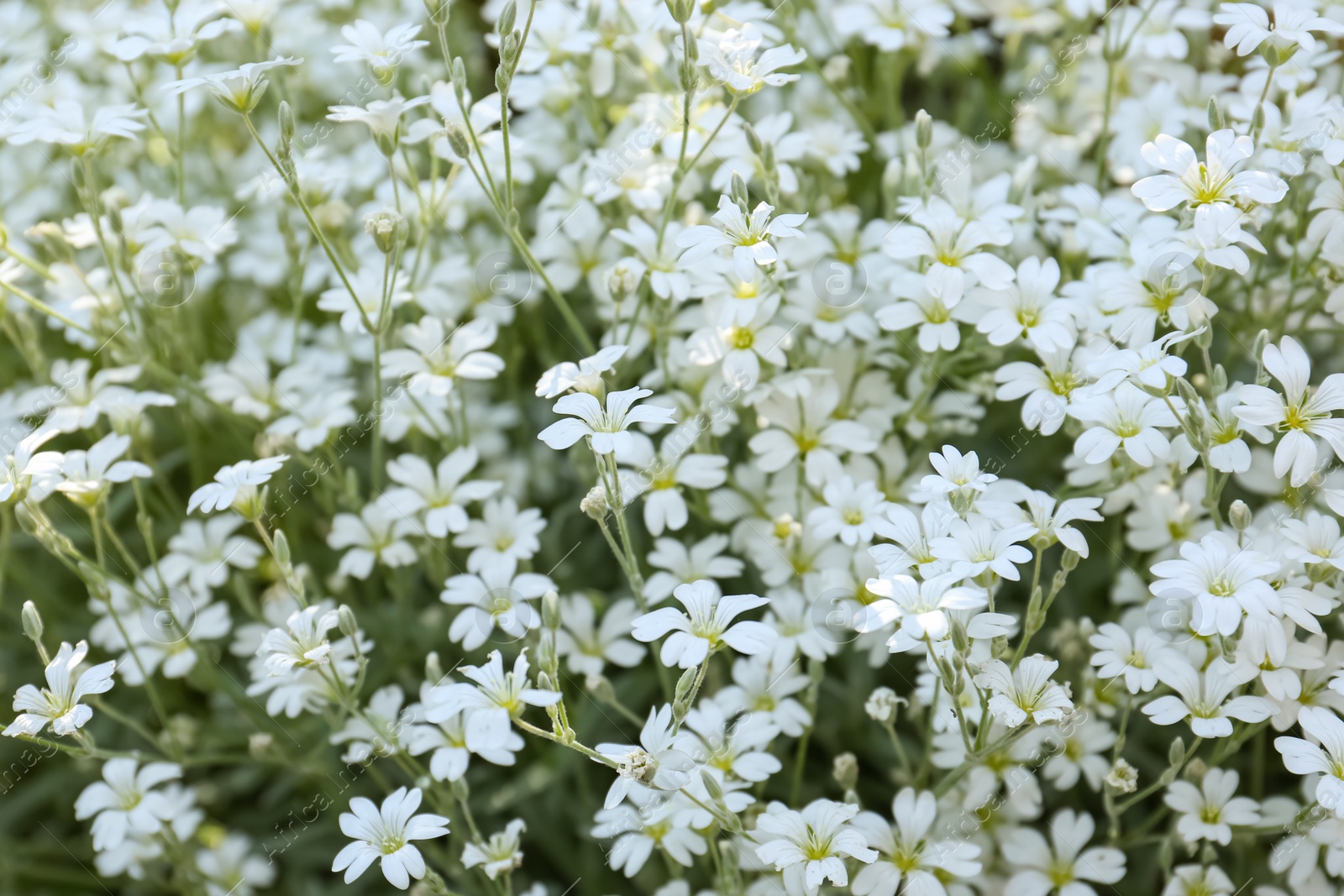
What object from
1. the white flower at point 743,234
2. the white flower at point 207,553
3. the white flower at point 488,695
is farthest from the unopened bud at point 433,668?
the white flower at point 743,234

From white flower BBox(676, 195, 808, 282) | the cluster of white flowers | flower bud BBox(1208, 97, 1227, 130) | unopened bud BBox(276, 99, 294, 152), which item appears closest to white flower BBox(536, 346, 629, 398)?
the cluster of white flowers

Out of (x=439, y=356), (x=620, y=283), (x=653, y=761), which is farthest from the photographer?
(x=439, y=356)

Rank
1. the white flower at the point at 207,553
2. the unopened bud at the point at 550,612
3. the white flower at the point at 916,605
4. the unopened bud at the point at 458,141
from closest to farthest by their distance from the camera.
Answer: the white flower at the point at 916,605, the unopened bud at the point at 550,612, the unopened bud at the point at 458,141, the white flower at the point at 207,553

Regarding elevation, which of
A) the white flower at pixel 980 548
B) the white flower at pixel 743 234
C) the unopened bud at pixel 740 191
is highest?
the unopened bud at pixel 740 191

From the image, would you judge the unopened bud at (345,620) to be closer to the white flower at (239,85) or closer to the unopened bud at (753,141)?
the white flower at (239,85)

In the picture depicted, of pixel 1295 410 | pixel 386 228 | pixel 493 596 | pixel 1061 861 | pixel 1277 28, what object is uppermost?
pixel 1277 28

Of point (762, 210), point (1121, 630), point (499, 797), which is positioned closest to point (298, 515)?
point (499, 797)

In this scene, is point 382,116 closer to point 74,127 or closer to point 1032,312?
point 74,127

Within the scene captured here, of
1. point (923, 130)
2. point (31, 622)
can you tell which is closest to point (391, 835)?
point (31, 622)
